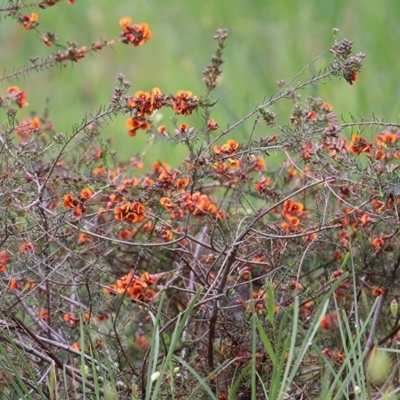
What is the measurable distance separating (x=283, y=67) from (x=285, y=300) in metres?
3.35

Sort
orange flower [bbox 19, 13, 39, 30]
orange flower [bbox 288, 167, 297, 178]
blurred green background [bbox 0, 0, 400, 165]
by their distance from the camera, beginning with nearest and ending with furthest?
orange flower [bbox 19, 13, 39, 30] < orange flower [bbox 288, 167, 297, 178] < blurred green background [bbox 0, 0, 400, 165]

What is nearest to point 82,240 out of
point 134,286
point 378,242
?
point 134,286

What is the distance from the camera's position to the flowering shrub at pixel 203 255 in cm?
172

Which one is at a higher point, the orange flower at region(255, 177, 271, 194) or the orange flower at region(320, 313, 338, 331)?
the orange flower at region(255, 177, 271, 194)

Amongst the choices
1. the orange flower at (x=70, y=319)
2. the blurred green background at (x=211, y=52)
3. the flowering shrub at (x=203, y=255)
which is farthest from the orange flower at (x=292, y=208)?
the blurred green background at (x=211, y=52)

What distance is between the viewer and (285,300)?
6.00 feet

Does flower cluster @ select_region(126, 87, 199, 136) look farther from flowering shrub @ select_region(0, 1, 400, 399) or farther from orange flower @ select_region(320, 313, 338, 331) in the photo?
orange flower @ select_region(320, 313, 338, 331)

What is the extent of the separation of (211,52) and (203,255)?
3.31 meters

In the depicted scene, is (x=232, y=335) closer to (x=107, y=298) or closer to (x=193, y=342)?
(x=193, y=342)

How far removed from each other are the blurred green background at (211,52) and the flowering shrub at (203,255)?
2.10 m

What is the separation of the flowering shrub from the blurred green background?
210cm

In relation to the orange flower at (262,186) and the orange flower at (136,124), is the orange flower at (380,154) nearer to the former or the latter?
the orange flower at (262,186)

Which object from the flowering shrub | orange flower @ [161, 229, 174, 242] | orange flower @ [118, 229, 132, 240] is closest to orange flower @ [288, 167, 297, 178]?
the flowering shrub

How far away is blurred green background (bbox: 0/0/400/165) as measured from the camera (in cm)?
466
